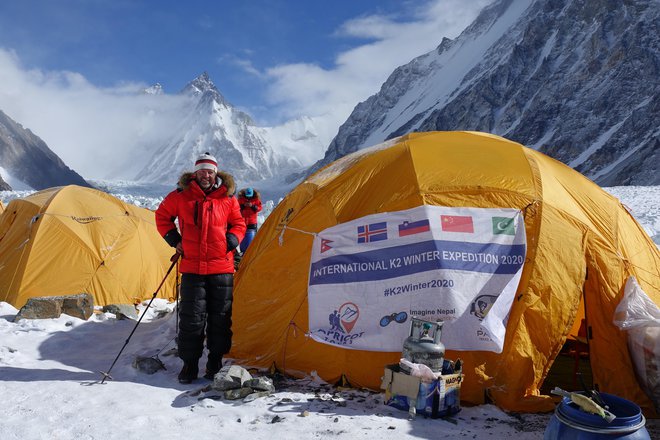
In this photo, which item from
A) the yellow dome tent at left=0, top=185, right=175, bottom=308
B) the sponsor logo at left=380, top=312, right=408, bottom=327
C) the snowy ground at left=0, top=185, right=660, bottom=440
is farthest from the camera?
the yellow dome tent at left=0, top=185, right=175, bottom=308

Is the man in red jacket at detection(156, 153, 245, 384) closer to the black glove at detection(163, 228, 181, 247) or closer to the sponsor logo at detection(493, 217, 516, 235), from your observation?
the black glove at detection(163, 228, 181, 247)

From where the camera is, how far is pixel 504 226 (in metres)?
5.63

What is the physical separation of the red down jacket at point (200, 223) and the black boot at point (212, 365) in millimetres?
927

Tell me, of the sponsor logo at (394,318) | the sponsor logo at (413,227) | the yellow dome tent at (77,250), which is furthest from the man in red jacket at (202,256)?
the yellow dome tent at (77,250)

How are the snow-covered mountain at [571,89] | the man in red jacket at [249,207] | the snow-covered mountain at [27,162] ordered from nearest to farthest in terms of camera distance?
the man in red jacket at [249,207], the snow-covered mountain at [571,89], the snow-covered mountain at [27,162]

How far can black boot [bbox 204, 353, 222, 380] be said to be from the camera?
582 cm

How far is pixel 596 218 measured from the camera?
241 inches

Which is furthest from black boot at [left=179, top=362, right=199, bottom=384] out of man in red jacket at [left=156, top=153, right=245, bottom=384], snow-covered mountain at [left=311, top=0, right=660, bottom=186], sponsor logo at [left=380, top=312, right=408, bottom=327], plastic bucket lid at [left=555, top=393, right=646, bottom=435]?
snow-covered mountain at [left=311, top=0, right=660, bottom=186]

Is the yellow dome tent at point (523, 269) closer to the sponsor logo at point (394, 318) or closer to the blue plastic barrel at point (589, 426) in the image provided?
the sponsor logo at point (394, 318)

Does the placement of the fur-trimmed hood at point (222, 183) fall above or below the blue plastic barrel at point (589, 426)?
above

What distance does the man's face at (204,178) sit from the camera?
18.9 feet

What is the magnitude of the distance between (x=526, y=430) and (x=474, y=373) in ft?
2.37

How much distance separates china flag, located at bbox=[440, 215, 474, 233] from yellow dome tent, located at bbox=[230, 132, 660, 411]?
164 millimetres

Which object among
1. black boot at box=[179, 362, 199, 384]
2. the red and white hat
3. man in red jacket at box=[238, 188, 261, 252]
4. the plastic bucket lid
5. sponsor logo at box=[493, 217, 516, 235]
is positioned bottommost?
black boot at box=[179, 362, 199, 384]
